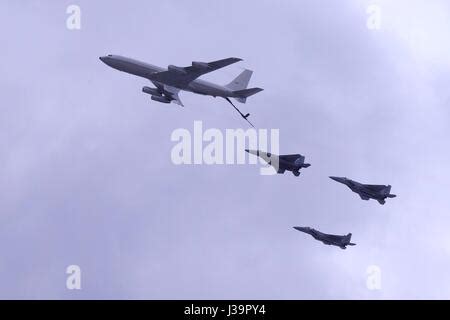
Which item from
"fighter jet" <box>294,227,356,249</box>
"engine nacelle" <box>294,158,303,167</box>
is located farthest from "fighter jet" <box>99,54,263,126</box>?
"fighter jet" <box>294,227,356,249</box>

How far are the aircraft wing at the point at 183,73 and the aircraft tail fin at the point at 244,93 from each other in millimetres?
7055

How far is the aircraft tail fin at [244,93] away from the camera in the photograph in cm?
17551

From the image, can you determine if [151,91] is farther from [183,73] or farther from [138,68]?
[183,73]

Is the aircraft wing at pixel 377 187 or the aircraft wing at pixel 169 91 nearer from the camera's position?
the aircraft wing at pixel 377 187

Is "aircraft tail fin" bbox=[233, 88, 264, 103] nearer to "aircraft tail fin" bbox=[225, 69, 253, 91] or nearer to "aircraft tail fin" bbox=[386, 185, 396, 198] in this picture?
"aircraft tail fin" bbox=[225, 69, 253, 91]

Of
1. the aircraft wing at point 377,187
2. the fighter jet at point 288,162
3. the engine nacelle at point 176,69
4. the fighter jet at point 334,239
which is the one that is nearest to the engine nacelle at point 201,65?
the engine nacelle at point 176,69

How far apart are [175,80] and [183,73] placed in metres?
2.51

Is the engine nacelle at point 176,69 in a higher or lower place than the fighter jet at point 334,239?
higher

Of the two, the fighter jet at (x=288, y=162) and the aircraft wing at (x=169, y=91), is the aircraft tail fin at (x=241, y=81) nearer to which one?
the aircraft wing at (x=169, y=91)

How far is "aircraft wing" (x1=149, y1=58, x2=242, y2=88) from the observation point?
17200 cm

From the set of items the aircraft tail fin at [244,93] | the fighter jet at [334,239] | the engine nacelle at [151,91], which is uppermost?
the engine nacelle at [151,91]
